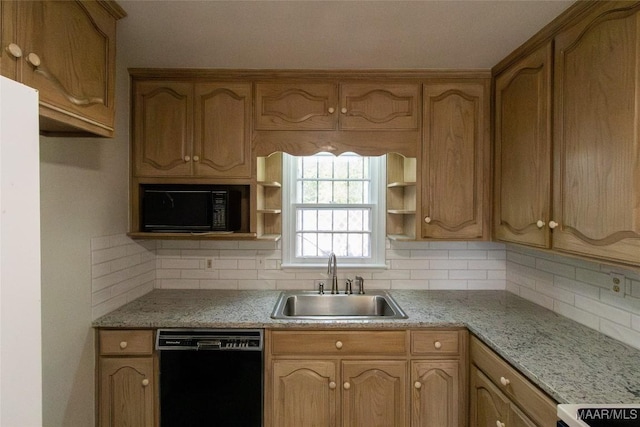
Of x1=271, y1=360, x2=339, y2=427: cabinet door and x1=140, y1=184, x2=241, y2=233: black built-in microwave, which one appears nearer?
x1=271, y1=360, x2=339, y2=427: cabinet door

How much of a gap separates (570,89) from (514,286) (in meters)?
1.40

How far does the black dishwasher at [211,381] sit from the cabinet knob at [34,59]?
51.2 inches

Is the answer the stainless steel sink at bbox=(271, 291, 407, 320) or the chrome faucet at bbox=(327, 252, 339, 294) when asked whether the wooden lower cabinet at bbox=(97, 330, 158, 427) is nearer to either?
the stainless steel sink at bbox=(271, 291, 407, 320)

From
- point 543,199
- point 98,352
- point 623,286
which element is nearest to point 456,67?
point 543,199

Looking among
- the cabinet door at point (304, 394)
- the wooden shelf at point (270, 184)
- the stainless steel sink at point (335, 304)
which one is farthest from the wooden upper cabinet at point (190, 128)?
the cabinet door at point (304, 394)

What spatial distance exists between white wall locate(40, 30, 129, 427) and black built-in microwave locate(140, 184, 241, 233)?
0.74ft

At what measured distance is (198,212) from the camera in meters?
2.15

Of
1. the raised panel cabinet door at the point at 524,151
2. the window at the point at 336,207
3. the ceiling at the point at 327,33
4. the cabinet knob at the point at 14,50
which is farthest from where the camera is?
the window at the point at 336,207

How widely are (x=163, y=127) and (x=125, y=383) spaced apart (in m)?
1.47

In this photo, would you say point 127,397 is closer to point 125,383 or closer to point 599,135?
point 125,383

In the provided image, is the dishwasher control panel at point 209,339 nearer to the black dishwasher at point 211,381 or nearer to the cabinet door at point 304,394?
the black dishwasher at point 211,381

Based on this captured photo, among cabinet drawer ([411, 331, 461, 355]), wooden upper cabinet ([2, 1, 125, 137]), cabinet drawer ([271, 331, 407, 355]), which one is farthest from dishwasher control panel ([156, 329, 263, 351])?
wooden upper cabinet ([2, 1, 125, 137])

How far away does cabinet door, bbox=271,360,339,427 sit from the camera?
188 cm

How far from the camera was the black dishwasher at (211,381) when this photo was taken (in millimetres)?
1847
